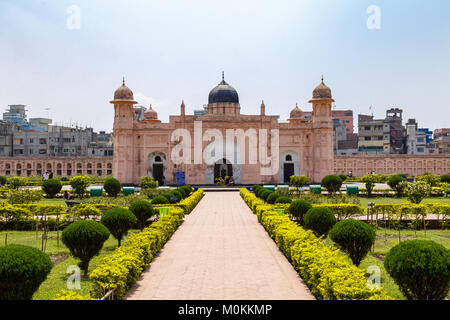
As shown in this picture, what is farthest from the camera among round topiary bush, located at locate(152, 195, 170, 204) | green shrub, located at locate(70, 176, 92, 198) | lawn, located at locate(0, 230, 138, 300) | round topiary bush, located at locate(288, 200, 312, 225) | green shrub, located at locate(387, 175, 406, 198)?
green shrub, located at locate(387, 175, 406, 198)

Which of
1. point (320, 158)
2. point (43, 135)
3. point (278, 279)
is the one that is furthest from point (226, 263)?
point (43, 135)

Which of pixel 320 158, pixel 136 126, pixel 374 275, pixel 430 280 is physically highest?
pixel 136 126

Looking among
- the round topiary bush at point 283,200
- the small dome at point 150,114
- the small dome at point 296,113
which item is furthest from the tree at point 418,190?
the small dome at point 150,114

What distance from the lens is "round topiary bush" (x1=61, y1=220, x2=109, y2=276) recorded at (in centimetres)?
822

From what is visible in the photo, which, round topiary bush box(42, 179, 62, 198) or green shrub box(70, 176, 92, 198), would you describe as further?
round topiary bush box(42, 179, 62, 198)

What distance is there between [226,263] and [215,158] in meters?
26.3

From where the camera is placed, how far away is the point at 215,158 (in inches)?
1380

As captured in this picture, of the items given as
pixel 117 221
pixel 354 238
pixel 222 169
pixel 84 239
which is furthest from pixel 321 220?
pixel 222 169

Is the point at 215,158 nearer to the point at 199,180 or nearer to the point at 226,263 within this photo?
the point at 199,180

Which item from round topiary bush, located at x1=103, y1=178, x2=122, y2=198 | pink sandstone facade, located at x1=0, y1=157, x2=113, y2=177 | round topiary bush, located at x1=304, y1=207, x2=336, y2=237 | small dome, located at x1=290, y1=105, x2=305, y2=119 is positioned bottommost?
round topiary bush, located at x1=304, y1=207, x2=336, y2=237

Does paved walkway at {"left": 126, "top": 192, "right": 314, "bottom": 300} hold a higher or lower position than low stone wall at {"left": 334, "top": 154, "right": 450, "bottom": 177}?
lower

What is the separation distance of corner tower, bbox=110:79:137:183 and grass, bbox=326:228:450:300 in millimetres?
24875

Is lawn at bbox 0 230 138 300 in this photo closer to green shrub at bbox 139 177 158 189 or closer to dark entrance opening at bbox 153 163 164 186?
green shrub at bbox 139 177 158 189

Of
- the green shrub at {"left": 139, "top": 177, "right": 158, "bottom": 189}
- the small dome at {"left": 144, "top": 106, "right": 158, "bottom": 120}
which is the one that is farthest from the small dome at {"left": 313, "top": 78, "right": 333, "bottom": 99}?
the small dome at {"left": 144, "top": 106, "right": 158, "bottom": 120}
